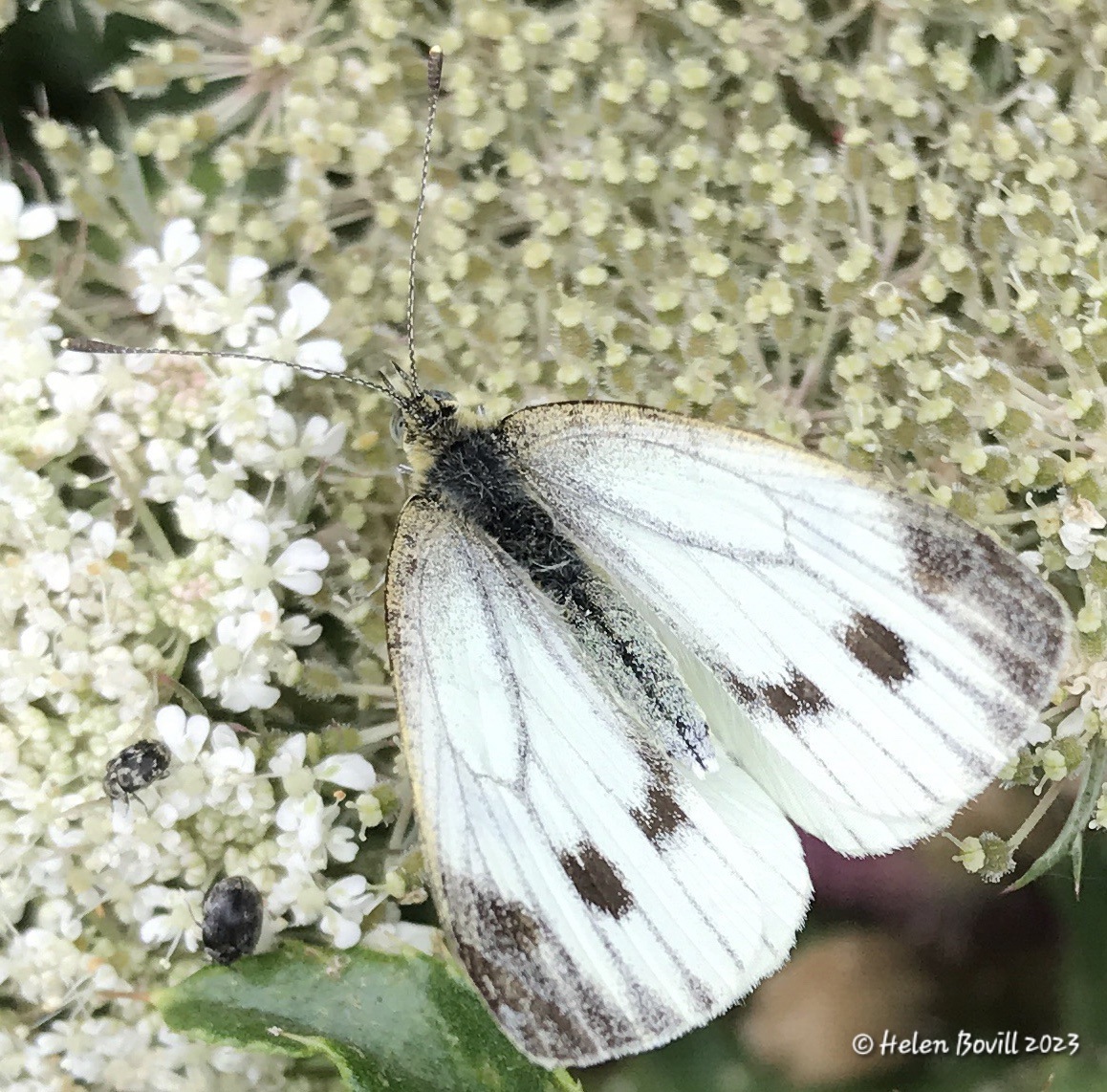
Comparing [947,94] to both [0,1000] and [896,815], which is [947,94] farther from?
[0,1000]

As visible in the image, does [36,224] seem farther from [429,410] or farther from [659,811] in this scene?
[659,811]

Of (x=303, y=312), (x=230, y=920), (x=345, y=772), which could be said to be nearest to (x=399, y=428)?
(x=303, y=312)

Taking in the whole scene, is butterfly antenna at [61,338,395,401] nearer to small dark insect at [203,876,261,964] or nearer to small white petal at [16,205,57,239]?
small white petal at [16,205,57,239]

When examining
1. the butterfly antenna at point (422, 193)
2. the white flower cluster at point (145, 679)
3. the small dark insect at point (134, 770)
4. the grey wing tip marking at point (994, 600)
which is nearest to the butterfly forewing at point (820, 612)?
the grey wing tip marking at point (994, 600)

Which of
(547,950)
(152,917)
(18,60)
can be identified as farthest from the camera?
(18,60)

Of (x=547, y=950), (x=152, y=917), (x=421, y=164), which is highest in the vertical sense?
(x=421, y=164)

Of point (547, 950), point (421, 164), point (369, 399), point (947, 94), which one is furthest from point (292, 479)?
point (947, 94)
